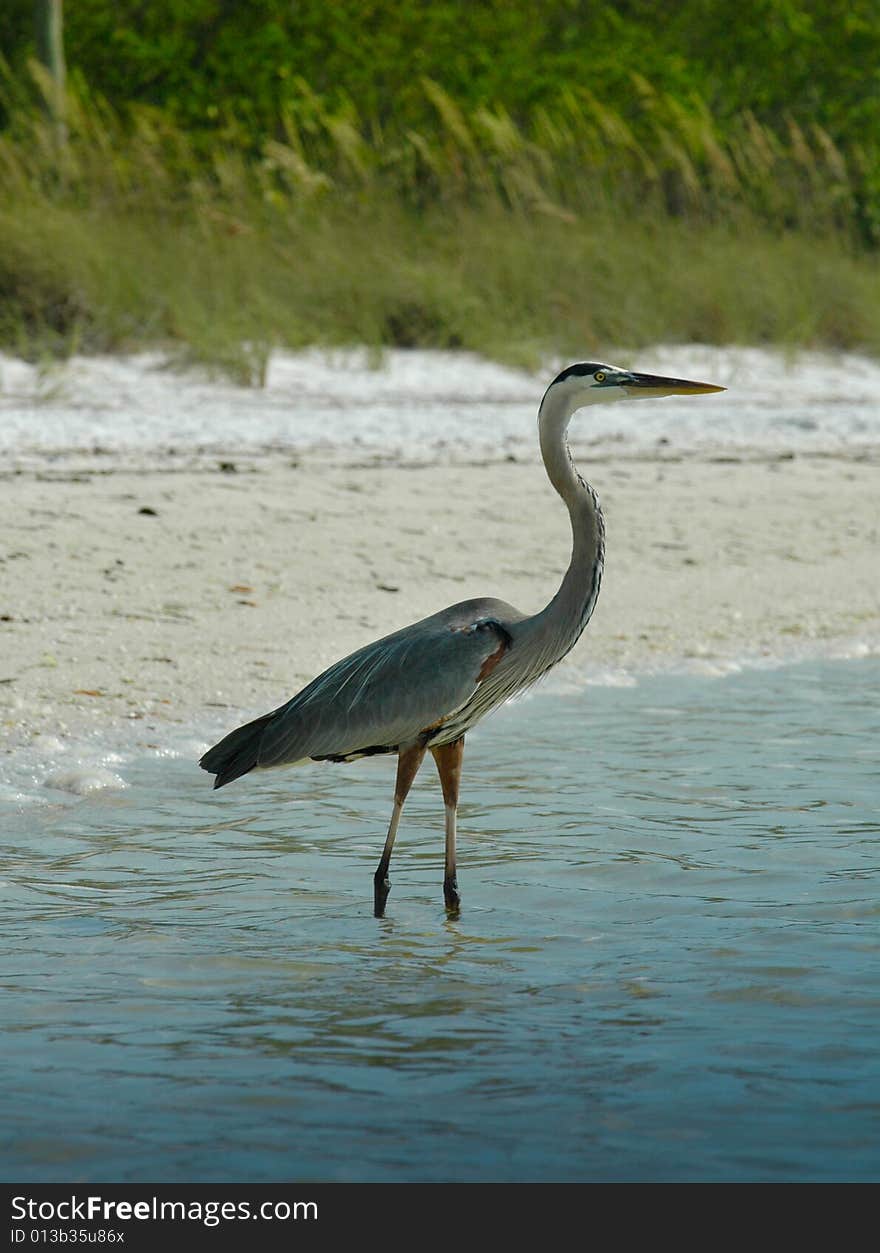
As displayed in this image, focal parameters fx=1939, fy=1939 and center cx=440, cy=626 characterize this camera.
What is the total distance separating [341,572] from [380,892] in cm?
345

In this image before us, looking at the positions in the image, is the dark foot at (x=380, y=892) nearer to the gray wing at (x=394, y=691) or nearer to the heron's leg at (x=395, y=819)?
the heron's leg at (x=395, y=819)

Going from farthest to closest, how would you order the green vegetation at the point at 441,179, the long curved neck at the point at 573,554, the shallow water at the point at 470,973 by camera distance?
the green vegetation at the point at 441,179
the long curved neck at the point at 573,554
the shallow water at the point at 470,973

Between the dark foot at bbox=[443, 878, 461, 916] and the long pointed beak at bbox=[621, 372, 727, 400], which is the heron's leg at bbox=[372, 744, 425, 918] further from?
the long pointed beak at bbox=[621, 372, 727, 400]

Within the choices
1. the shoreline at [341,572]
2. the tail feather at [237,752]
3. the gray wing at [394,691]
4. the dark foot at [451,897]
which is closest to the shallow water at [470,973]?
the dark foot at [451,897]

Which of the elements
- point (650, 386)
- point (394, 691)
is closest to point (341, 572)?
point (650, 386)

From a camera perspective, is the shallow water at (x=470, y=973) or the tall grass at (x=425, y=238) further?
the tall grass at (x=425, y=238)

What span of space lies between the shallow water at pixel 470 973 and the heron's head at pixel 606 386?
122cm

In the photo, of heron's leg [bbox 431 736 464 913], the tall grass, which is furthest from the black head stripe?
the tall grass

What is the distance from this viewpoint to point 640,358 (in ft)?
43.2

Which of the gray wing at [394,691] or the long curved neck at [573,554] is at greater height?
the long curved neck at [573,554]

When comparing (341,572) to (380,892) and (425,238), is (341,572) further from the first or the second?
(425,238)

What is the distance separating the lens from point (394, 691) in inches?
182

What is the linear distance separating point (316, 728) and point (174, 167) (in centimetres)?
1040

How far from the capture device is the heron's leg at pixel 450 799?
4664mm
